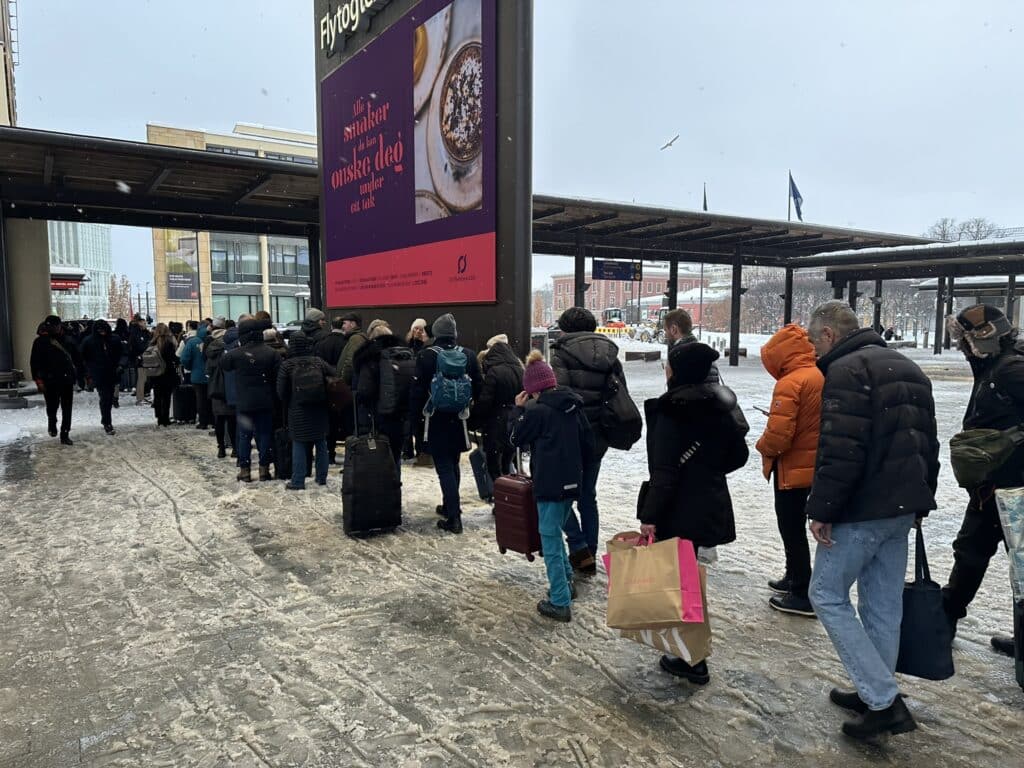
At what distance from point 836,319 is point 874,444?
621 mm

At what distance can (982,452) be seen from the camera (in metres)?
3.07

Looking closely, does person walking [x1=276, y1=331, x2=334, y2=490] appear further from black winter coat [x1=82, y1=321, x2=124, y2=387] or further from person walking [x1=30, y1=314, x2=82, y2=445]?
black winter coat [x1=82, y1=321, x2=124, y2=387]

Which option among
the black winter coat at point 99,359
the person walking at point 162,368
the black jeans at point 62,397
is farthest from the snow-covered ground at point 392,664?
the person walking at point 162,368

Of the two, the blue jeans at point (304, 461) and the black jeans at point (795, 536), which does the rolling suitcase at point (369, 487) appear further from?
the black jeans at point (795, 536)

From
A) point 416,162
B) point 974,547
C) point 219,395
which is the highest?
point 416,162

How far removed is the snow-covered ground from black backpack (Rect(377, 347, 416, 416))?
1.07 m

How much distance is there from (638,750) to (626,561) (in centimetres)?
75

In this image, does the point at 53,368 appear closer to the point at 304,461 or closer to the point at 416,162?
the point at 304,461

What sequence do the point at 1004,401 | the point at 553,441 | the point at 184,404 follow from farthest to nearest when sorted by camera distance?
the point at 184,404 → the point at 553,441 → the point at 1004,401

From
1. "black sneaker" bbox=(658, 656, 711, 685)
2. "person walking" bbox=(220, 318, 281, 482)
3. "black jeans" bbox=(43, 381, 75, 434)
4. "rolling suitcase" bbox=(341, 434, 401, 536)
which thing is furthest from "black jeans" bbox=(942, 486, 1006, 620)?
"black jeans" bbox=(43, 381, 75, 434)

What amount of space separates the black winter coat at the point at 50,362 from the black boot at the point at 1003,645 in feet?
34.6

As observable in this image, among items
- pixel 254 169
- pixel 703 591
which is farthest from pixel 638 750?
pixel 254 169

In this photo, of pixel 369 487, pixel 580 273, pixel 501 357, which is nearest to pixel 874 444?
pixel 501 357

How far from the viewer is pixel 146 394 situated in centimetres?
Result: 1488
